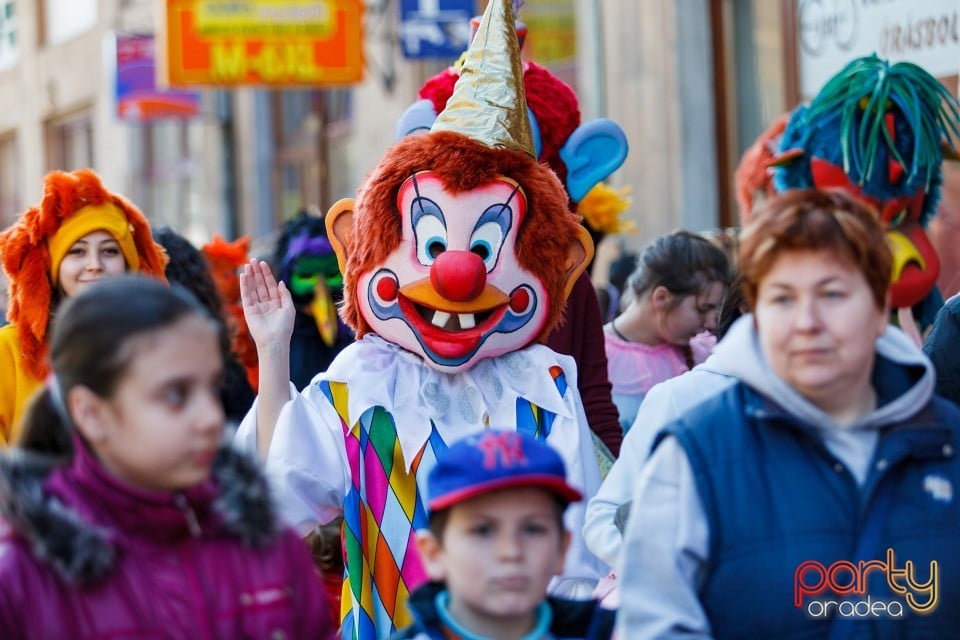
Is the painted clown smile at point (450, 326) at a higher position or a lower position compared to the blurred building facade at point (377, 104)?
lower

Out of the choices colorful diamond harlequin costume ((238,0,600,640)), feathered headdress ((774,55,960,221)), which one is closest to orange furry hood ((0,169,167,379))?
colorful diamond harlequin costume ((238,0,600,640))

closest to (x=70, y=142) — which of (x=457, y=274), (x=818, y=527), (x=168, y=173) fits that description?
(x=168, y=173)

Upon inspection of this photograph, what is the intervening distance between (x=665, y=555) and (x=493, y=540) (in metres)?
0.31

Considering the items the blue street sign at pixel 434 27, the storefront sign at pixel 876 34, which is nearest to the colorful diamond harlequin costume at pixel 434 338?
the storefront sign at pixel 876 34

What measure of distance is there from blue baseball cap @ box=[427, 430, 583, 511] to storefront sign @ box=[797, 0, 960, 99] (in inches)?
202

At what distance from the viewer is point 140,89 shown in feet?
54.3

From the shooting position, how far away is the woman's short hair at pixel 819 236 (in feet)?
9.56

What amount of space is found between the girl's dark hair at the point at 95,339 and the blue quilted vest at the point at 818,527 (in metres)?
0.97

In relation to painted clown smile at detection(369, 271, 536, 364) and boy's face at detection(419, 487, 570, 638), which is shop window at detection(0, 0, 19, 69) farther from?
boy's face at detection(419, 487, 570, 638)

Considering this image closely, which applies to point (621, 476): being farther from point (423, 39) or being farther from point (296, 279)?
point (423, 39)

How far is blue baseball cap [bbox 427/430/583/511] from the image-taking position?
2.86 m

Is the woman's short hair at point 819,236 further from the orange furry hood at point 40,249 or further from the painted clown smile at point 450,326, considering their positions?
the orange furry hood at point 40,249

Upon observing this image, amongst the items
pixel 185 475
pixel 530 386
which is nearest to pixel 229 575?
pixel 185 475

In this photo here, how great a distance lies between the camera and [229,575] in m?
2.74
